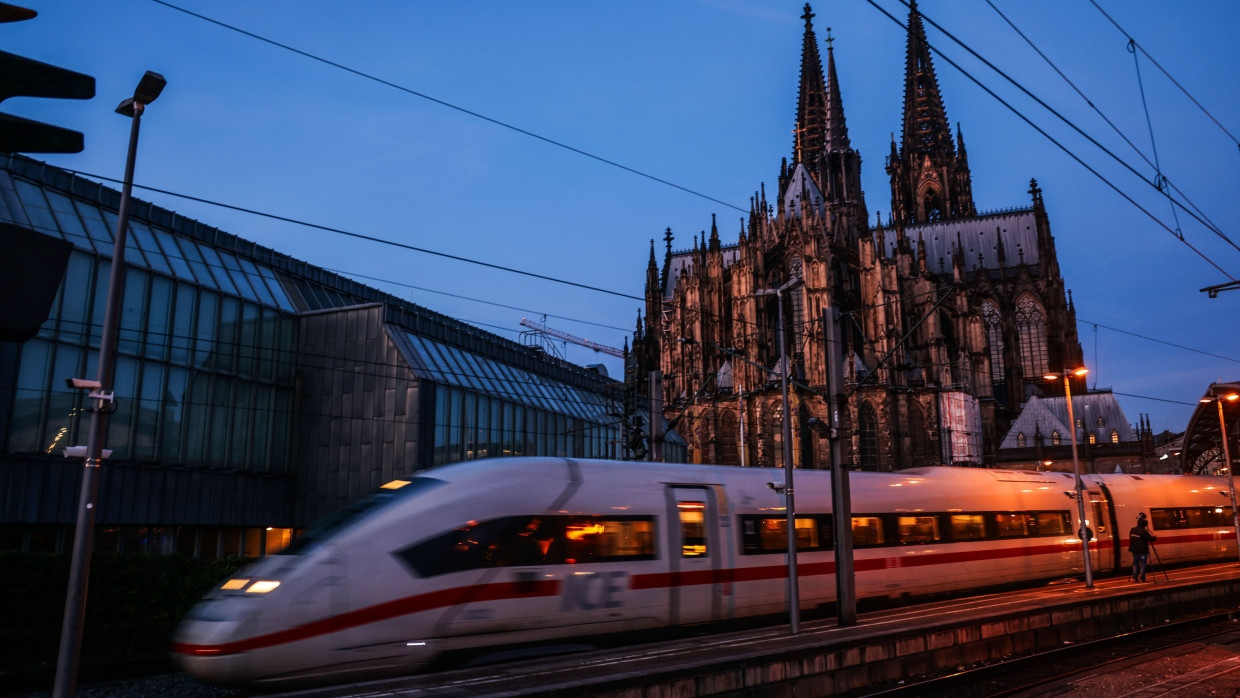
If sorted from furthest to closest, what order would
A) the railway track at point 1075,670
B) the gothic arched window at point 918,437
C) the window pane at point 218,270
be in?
the gothic arched window at point 918,437 → the window pane at point 218,270 → the railway track at point 1075,670

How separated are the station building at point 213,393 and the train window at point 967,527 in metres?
16.1

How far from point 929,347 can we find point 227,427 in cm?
6154

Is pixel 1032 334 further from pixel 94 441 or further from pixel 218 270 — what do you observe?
pixel 94 441

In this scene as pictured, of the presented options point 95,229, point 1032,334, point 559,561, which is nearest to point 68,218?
point 95,229

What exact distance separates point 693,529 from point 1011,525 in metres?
12.2

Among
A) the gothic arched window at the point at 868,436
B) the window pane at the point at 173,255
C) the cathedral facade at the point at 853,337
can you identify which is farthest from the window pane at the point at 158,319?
the gothic arched window at the point at 868,436

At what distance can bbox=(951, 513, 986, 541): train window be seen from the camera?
23109 mm

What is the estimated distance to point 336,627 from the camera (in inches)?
496

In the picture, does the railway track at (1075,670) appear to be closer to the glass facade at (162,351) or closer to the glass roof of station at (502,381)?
the glass facade at (162,351)

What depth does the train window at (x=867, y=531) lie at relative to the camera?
20.7 meters

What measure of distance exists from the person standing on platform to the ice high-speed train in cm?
532

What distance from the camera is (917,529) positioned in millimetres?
22156

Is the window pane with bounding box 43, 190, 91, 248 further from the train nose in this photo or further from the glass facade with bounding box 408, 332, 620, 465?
the train nose

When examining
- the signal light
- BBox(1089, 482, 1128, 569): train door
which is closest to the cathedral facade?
BBox(1089, 482, 1128, 569): train door
